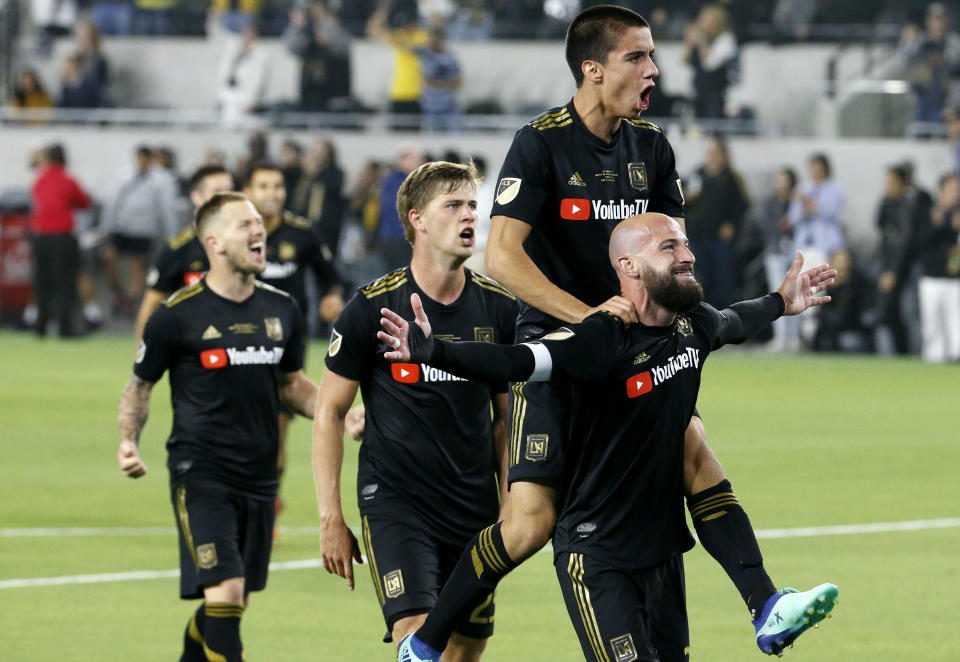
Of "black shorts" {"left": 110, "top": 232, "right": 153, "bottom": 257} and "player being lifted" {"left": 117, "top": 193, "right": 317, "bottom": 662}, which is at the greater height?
"player being lifted" {"left": 117, "top": 193, "right": 317, "bottom": 662}

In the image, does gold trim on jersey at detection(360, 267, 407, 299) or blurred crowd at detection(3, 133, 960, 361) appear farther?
blurred crowd at detection(3, 133, 960, 361)

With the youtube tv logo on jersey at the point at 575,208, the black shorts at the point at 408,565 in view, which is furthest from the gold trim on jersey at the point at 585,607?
the youtube tv logo on jersey at the point at 575,208

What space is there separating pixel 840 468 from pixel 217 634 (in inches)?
348

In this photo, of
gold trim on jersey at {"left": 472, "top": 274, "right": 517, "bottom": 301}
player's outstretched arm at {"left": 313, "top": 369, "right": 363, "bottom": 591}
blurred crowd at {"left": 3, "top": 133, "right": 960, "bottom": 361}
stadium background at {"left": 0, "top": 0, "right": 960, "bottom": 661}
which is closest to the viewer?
player's outstretched arm at {"left": 313, "top": 369, "right": 363, "bottom": 591}

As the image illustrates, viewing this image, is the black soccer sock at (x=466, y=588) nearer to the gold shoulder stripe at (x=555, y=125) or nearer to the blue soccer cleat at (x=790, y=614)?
the blue soccer cleat at (x=790, y=614)

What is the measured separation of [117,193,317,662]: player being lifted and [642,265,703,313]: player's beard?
2.56 m

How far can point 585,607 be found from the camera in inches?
244

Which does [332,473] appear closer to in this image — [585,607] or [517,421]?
[517,421]

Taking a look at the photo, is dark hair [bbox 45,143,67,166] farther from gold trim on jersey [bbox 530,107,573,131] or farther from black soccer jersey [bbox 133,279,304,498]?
gold trim on jersey [bbox 530,107,573,131]

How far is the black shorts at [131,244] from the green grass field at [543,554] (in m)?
5.80

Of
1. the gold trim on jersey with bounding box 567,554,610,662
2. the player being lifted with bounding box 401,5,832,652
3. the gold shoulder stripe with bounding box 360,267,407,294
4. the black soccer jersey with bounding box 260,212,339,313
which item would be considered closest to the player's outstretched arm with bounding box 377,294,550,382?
the player being lifted with bounding box 401,5,832,652

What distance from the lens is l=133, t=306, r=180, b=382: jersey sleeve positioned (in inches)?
327

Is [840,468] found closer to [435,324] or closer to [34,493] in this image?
[34,493]

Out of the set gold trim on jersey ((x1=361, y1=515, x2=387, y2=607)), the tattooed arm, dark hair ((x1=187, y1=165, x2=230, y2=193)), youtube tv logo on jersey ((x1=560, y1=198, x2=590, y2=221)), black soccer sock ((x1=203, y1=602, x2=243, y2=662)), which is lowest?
black soccer sock ((x1=203, y1=602, x2=243, y2=662))
